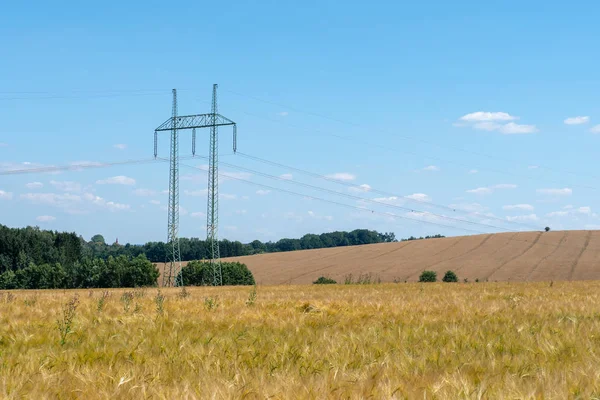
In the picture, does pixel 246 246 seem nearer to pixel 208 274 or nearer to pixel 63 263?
pixel 63 263

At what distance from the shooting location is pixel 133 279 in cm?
7038

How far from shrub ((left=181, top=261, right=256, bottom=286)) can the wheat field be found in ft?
167

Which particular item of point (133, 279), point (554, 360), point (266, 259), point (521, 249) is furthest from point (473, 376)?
point (266, 259)

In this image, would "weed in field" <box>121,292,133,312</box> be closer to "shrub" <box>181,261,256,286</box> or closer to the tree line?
"shrub" <box>181,261,256,286</box>

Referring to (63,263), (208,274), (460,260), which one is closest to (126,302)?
(208,274)

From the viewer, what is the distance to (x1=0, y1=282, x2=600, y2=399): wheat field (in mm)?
4762

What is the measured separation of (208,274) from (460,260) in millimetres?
38803

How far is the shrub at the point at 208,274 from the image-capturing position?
6312cm

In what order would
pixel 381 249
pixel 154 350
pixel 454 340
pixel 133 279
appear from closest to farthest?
pixel 154 350 < pixel 454 340 < pixel 133 279 < pixel 381 249

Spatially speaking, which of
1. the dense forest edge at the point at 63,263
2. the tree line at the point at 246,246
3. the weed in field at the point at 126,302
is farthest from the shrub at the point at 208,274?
the tree line at the point at 246,246

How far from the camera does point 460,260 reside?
87688mm

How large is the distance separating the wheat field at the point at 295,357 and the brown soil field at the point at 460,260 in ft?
211

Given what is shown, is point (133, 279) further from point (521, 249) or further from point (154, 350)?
point (154, 350)

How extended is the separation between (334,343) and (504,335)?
225 cm
